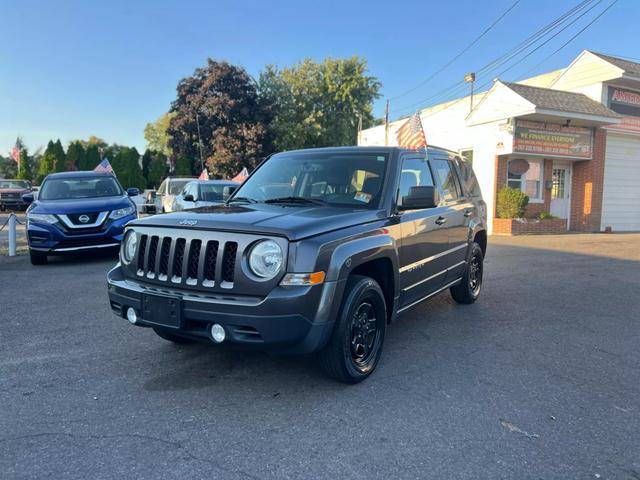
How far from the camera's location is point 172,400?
3.48 meters

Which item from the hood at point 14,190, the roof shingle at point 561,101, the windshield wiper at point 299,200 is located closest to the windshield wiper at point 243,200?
the windshield wiper at point 299,200

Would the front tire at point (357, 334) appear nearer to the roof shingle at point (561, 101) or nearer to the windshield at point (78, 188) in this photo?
the windshield at point (78, 188)

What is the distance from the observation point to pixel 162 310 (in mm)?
3406

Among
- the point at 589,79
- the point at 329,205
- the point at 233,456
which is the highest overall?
the point at 589,79

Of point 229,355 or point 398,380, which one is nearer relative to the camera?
point 398,380

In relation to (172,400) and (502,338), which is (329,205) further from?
(502,338)

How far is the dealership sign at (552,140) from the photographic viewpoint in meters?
15.7

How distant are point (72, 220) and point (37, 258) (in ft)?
3.51

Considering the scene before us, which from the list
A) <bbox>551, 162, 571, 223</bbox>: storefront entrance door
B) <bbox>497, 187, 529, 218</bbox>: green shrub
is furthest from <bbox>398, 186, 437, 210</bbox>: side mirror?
<bbox>551, 162, 571, 223</bbox>: storefront entrance door

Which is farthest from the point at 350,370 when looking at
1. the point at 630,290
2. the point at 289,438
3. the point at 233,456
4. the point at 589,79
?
the point at 589,79

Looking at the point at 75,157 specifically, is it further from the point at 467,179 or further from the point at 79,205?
the point at 467,179

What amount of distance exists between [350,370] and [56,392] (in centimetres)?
217

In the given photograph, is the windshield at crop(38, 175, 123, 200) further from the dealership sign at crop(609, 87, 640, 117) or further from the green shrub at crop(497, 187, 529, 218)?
the dealership sign at crop(609, 87, 640, 117)

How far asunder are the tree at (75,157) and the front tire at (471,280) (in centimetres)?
3560
